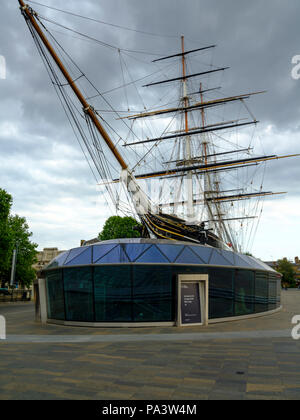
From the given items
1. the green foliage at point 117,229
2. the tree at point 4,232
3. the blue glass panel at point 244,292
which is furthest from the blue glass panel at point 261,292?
the green foliage at point 117,229

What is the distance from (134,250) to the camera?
15438 mm

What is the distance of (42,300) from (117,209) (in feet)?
26.5

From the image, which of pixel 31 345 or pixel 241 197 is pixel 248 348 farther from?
pixel 241 197

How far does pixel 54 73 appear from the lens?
1748 centimetres

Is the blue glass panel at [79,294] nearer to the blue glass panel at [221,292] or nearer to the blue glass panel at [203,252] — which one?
the blue glass panel at [203,252]

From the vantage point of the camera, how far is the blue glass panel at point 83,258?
15.5m

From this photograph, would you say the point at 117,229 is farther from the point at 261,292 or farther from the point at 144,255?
the point at 144,255

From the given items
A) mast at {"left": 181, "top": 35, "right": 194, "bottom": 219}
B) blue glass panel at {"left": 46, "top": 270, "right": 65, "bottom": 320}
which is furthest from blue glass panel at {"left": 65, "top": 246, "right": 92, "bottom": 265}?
mast at {"left": 181, "top": 35, "right": 194, "bottom": 219}

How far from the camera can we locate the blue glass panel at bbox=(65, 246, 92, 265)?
15.5 metres

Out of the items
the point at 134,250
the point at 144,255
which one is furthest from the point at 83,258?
the point at 144,255

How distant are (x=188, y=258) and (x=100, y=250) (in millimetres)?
4492

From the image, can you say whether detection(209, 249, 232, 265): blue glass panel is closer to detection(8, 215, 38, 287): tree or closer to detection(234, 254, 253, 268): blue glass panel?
detection(234, 254, 253, 268): blue glass panel

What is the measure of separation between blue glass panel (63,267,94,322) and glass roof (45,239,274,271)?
46 cm
